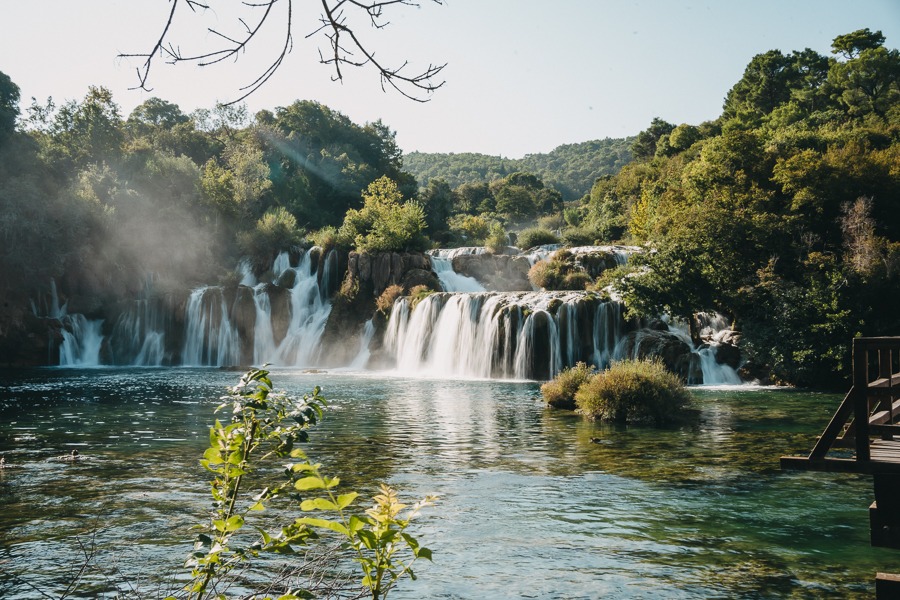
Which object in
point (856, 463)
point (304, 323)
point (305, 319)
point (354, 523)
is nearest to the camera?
point (354, 523)

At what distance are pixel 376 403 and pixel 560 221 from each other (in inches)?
2055

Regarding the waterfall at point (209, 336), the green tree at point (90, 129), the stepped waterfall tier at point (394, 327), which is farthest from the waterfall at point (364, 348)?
the green tree at point (90, 129)

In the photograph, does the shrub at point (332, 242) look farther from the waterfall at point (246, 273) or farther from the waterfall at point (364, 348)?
the waterfall at point (364, 348)

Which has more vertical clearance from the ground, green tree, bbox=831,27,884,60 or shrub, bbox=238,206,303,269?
green tree, bbox=831,27,884,60

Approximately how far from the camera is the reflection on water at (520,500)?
791 cm

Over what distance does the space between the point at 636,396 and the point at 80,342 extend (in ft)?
118

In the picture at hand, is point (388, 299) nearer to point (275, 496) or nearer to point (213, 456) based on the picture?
point (275, 496)

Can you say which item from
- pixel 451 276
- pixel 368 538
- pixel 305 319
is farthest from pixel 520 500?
pixel 305 319

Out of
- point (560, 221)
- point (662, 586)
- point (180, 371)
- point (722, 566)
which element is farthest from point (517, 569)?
point (560, 221)

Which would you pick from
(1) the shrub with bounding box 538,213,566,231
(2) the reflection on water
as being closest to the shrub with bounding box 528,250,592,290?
(2) the reflection on water

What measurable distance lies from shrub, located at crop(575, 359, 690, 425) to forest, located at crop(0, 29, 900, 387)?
10.6m

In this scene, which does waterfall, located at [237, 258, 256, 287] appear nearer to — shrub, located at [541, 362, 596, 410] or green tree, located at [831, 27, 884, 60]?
shrub, located at [541, 362, 596, 410]

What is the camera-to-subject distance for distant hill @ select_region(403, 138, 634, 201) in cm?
13200

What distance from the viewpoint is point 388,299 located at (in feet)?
137
